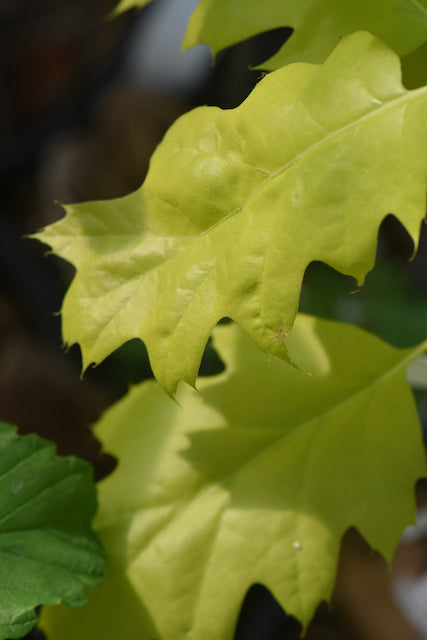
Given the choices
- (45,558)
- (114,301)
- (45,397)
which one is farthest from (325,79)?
(45,397)

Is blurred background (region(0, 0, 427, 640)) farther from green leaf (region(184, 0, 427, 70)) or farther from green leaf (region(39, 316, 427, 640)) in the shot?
green leaf (region(184, 0, 427, 70))

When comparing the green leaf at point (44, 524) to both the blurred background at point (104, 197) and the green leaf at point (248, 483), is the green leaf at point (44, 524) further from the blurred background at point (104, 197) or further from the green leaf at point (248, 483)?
the blurred background at point (104, 197)

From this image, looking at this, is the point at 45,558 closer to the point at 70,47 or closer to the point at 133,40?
the point at 133,40

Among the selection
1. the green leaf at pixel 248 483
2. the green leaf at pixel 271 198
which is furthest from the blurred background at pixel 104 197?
the green leaf at pixel 271 198

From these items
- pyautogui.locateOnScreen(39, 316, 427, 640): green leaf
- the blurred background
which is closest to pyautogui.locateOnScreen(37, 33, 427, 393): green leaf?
pyautogui.locateOnScreen(39, 316, 427, 640): green leaf

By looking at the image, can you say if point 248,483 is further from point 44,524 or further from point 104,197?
point 104,197

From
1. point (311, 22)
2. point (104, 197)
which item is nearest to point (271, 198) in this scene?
point (311, 22)
